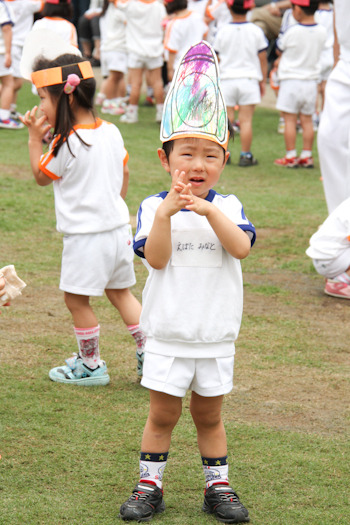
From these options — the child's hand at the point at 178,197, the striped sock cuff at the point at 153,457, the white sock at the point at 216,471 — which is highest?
the child's hand at the point at 178,197

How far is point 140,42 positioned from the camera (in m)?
11.2

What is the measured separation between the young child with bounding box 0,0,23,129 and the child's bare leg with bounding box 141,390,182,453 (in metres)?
7.73

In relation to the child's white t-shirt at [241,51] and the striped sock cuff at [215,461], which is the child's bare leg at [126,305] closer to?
the striped sock cuff at [215,461]

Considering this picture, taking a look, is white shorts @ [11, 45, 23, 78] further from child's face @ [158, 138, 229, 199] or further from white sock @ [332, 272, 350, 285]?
child's face @ [158, 138, 229, 199]

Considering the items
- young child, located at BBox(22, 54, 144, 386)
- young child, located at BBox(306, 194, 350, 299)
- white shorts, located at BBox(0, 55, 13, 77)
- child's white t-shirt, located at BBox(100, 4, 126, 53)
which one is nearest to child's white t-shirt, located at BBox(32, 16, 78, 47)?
white shorts, located at BBox(0, 55, 13, 77)

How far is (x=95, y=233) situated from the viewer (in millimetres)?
3746

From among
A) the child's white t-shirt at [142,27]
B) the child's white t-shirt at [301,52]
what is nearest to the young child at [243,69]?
the child's white t-shirt at [301,52]

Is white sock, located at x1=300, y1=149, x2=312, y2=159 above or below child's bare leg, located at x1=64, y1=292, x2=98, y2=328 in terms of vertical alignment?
below

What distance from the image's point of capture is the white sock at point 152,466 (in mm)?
2750

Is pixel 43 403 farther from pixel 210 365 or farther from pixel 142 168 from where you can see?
pixel 142 168

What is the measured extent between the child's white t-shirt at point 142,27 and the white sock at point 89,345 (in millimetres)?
8079

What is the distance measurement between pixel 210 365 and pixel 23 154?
6633 millimetres

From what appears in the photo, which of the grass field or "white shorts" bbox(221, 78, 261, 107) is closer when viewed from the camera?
the grass field

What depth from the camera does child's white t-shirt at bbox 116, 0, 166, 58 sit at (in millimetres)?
11219
